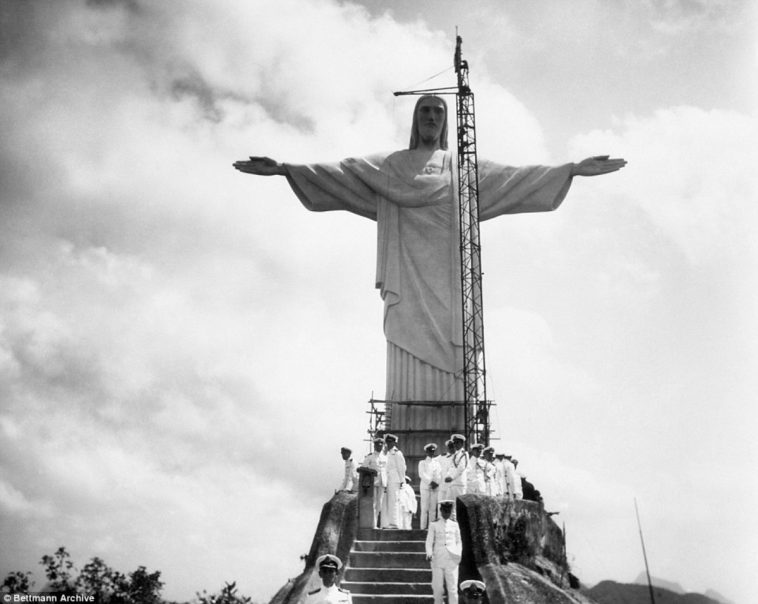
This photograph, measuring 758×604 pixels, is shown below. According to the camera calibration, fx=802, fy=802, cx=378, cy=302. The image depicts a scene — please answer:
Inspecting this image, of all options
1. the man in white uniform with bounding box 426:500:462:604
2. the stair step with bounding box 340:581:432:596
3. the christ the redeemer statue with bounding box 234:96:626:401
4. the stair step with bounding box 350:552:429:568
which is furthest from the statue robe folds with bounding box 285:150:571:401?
the man in white uniform with bounding box 426:500:462:604

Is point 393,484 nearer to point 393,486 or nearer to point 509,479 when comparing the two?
point 393,486

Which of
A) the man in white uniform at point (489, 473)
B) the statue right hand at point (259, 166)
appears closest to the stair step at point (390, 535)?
the man in white uniform at point (489, 473)

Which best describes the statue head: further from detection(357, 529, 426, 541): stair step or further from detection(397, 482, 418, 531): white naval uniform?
detection(357, 529, 426, 541): stair step

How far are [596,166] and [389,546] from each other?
12.2 metres

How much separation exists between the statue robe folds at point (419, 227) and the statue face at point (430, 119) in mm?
687

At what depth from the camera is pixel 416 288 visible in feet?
68.5

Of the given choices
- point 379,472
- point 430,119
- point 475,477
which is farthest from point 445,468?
point 430,119

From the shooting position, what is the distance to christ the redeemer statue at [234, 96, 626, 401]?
2056 cm

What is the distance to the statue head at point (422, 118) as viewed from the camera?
2228cm

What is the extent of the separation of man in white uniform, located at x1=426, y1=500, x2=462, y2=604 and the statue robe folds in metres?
8.88

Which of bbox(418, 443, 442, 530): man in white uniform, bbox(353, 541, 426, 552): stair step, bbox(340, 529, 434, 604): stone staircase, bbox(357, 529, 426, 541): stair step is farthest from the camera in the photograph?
bbox(418, 443, 442, 530): man in white uniform

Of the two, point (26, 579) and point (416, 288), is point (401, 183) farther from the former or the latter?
point (26, 579)

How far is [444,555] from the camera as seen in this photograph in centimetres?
1113

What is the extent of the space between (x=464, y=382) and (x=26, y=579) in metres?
10.8
